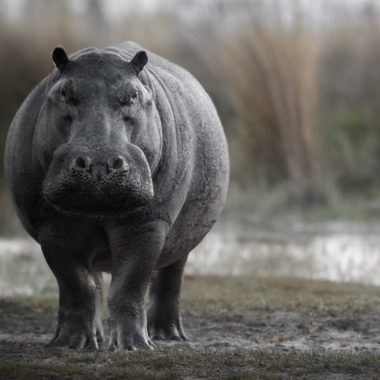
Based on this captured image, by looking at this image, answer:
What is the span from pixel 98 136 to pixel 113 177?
0.54 feet

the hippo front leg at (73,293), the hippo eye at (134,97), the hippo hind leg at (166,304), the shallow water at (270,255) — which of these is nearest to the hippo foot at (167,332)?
the hippo hind leg at (166,304)

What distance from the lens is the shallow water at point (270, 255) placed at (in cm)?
704

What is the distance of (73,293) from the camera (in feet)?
13.0

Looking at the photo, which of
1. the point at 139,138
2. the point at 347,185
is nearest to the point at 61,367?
the point at 139,138

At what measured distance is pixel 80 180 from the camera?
325 cm

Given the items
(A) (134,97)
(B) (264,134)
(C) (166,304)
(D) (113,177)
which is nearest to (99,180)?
(D) (113,177)


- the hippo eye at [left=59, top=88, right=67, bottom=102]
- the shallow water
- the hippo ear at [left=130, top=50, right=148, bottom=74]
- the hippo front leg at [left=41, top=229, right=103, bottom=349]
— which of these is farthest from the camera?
the shallow water

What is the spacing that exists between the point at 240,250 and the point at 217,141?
13.9ft

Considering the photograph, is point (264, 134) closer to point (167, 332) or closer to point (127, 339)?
point (167, 332)

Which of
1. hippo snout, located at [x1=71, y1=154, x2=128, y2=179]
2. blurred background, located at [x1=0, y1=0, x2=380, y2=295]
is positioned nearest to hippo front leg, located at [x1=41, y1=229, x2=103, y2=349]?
hippo snout, located at [x1=71, y1=154, x2=128, y2=179]

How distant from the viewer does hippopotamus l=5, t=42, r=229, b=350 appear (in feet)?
10.9

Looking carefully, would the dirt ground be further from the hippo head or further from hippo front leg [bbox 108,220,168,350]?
the hippo head

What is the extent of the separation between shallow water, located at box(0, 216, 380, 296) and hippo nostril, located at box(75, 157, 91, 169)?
308cm

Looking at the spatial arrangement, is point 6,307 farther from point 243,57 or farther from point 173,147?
point 243,57
